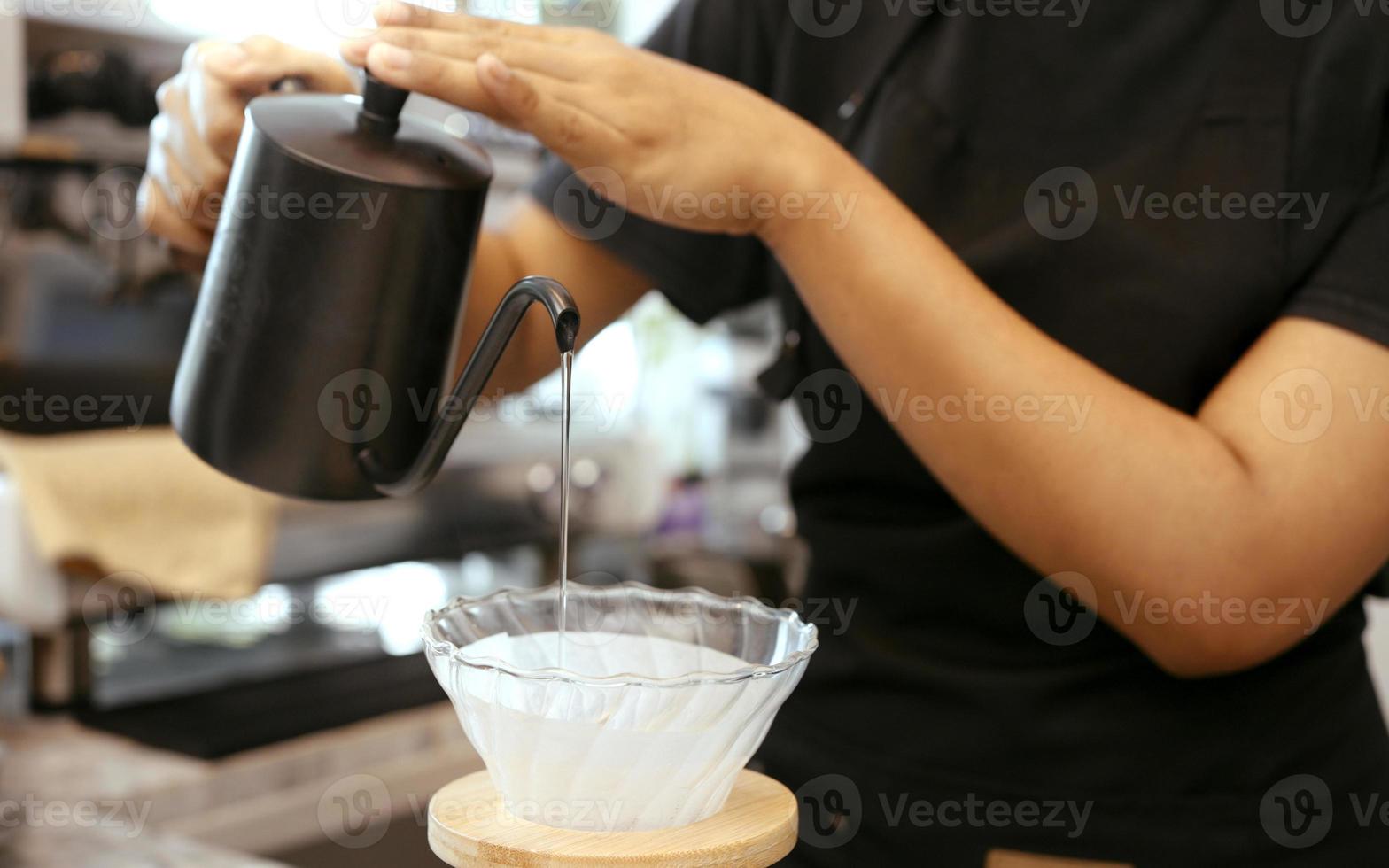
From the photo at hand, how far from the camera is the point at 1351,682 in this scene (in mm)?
972

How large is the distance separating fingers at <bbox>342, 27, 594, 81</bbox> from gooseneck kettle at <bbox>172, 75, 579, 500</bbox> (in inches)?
A: 0.8

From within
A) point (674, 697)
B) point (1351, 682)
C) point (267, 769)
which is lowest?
point (267, 769)

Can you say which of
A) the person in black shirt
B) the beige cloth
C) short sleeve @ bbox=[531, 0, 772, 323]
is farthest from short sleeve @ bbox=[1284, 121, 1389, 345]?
the beige cloth

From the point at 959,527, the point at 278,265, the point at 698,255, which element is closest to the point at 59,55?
the point at 698,255

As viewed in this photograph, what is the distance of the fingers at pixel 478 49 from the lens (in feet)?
2.22

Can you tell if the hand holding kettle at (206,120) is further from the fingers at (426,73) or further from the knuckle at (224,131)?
the fingers at (426,73)

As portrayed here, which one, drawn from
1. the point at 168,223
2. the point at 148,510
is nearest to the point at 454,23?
the point at 168,223

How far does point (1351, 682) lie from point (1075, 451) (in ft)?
1.23

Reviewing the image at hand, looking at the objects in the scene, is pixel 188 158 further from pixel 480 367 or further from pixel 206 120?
pixel 480 367

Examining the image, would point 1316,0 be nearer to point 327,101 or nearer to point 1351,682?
point 1351,682

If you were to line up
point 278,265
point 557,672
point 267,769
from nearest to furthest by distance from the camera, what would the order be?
point 557,672, point 278,265, point 267,769

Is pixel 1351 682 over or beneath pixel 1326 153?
beneath

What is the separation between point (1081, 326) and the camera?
3.03 feet

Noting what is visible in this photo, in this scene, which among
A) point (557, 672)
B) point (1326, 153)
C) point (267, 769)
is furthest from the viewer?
point (267, 769)
